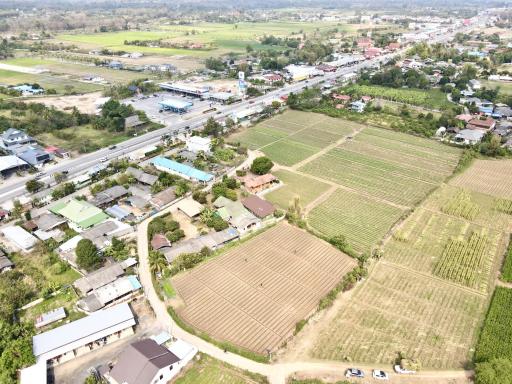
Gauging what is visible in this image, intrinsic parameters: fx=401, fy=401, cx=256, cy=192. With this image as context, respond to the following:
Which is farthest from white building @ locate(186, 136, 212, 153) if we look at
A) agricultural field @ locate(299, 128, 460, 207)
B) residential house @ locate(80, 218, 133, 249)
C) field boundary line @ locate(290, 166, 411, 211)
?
residential house @ locate(80, 218, 133, 249)

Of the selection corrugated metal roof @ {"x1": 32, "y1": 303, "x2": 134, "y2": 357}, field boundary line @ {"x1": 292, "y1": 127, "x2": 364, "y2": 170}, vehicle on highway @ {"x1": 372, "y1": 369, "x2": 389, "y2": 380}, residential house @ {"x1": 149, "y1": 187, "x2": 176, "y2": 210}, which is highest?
corrugated metal roof @ {"x1": 32, "y1": 303, "x2": 134, "y2": 357}

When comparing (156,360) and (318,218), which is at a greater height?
(156,360)

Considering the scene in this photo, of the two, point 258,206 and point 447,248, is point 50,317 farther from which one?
point 447,248

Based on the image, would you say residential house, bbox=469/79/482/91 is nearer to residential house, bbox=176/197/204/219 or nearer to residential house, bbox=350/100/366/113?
residential house, bbox=350/100/366/113

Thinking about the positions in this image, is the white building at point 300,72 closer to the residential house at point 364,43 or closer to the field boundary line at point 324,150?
the field boundary line at point 324,150

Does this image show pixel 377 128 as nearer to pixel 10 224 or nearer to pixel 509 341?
pixel 509 341

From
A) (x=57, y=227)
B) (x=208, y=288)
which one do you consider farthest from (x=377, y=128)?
(x=57, y=227)

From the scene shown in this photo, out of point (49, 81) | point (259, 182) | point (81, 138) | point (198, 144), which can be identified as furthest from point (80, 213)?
point (49, 81)
